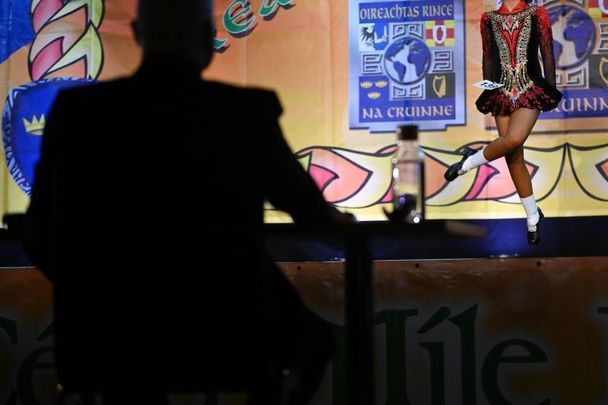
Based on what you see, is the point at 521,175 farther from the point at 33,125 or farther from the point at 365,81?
the point at 33,125

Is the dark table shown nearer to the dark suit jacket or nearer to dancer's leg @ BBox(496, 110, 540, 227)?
the dark suit jacket

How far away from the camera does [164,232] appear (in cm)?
176

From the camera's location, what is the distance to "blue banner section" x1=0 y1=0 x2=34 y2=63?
527 cm

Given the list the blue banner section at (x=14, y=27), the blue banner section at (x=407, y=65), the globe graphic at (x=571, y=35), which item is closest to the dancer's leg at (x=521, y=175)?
the blue banner section at (x=407, y=65)

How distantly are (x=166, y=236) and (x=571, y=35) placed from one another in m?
3.61

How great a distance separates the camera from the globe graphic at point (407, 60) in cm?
497

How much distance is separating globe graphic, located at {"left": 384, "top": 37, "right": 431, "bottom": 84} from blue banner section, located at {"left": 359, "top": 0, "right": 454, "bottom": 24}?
0.40ft

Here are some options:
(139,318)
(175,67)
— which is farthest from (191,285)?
(175,67)

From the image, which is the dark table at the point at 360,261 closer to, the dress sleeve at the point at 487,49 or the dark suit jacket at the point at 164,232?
the dark suit jacket at the point at 164,232

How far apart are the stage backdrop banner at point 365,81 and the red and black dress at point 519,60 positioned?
89 millimetres

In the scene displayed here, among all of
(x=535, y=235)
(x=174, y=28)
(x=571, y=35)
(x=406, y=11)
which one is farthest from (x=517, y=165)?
(x=174, y=28)

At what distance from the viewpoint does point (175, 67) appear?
1.88 meters

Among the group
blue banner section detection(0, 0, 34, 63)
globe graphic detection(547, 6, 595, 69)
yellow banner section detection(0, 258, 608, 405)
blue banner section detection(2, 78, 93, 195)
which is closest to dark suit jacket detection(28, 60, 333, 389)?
yellow banner section detection(0, 258, 608, 405)

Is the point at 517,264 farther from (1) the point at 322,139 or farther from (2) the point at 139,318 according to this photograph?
(2) the point at 139,318
